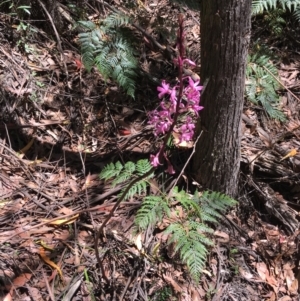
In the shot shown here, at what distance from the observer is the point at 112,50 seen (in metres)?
3.59

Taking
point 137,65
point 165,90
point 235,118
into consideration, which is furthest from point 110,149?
point 165,90

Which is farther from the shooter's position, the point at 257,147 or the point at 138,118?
the point at 138,118

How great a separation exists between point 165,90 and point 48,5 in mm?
2441

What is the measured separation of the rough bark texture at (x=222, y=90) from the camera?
2541 mm

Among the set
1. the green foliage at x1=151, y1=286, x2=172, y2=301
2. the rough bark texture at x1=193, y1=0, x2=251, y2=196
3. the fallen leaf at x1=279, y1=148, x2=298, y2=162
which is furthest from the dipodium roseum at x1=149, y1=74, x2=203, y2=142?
the fallen leaf at x1=279, y1=148, x2=298, y2=162

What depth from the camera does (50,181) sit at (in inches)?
132

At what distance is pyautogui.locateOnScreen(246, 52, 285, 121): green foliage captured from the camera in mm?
3596

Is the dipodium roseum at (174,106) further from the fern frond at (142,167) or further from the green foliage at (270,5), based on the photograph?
the green foliage at (270,5)

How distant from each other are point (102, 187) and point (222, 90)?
3.66 feet

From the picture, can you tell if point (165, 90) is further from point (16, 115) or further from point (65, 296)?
point (16, 115)

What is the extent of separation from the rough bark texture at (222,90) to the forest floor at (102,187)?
0.25 meters

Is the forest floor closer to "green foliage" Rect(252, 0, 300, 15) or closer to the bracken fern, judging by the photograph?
the bracken fern

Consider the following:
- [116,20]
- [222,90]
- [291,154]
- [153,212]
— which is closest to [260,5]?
[116,20]

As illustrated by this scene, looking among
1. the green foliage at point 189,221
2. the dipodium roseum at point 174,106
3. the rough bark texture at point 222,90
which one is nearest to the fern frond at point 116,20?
the rough bark texture at point 222,90
